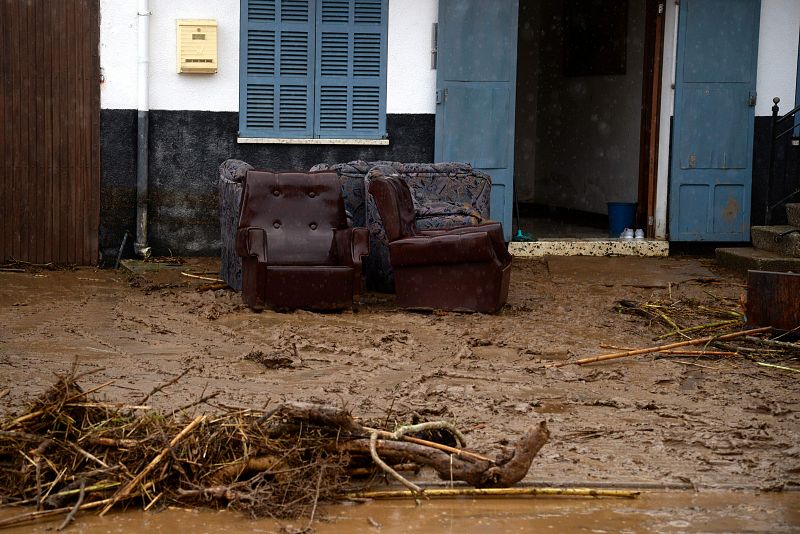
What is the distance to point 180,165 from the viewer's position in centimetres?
984

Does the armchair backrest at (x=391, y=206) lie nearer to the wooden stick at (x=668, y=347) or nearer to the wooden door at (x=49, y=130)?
the wooden stick at (x=668, y=347)

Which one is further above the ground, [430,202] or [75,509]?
[430,202]

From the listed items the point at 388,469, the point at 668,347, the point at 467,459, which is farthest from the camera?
the point at 668,347

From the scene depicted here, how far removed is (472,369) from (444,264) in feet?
5.72

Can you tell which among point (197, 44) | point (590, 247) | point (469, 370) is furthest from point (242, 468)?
point (590, 247)

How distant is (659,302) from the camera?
7.83 m

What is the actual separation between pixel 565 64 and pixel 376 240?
674cm

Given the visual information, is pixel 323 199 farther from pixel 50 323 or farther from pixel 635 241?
pixel 635 241

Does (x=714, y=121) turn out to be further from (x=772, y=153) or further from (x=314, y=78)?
(x=314, y=78)

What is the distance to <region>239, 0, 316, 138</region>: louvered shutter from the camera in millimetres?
9766

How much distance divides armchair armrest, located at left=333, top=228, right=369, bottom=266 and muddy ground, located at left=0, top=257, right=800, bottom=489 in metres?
0.38

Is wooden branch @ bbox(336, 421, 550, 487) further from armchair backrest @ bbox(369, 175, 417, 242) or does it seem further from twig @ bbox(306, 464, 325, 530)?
armchair backrest @ bbox(369, 175, 417, 242)

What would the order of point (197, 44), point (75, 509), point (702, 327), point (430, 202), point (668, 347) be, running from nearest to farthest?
point (75, 509) → point (668, 347) → point (702, 327) → point (430, 202) → point (197, 44)

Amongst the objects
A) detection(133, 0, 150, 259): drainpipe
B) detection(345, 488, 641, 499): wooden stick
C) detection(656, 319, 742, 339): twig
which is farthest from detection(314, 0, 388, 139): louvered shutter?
detection(345, 488, 641, 499): wooden stick
